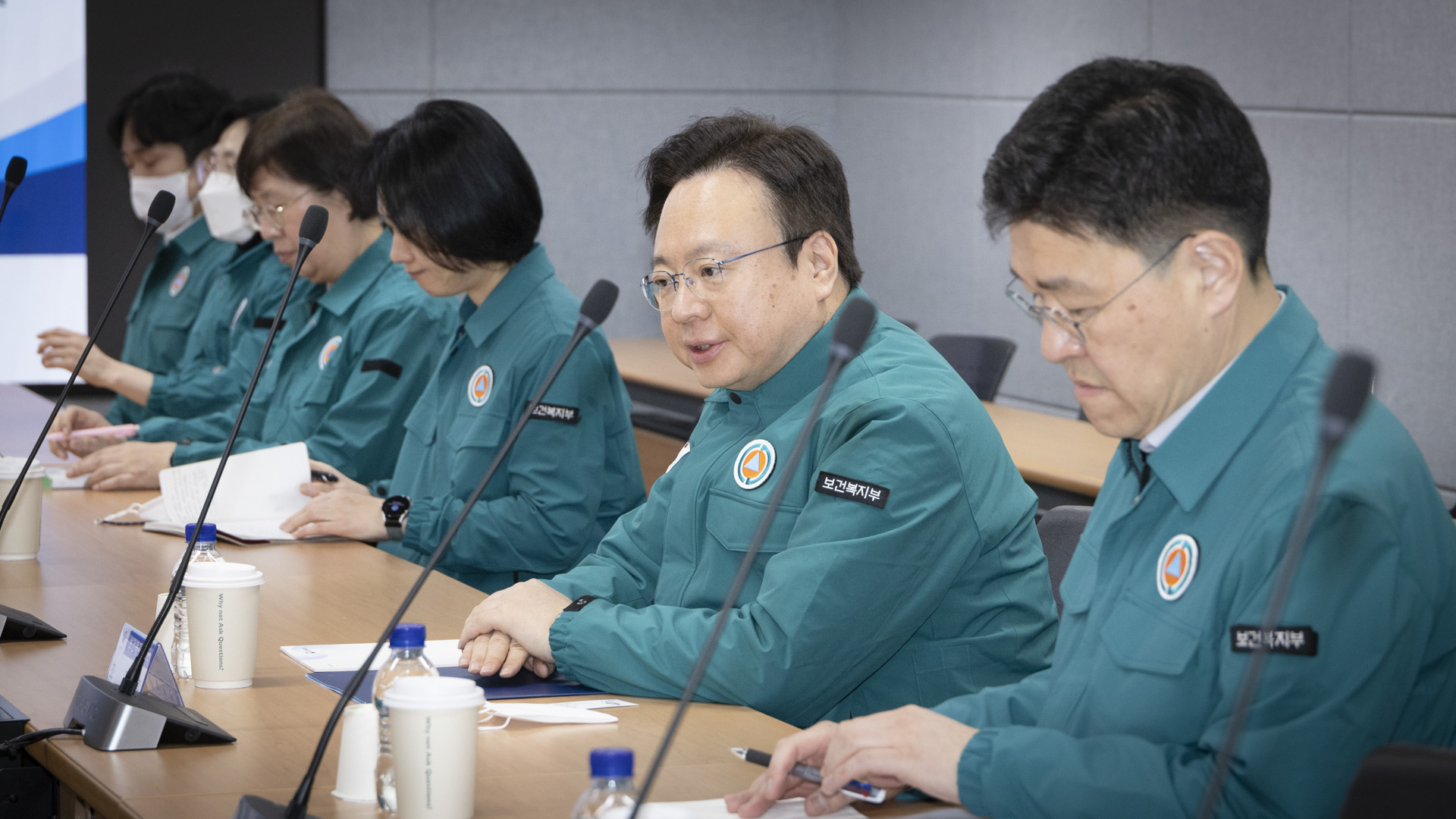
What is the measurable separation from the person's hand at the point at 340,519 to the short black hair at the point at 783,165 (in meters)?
1.00

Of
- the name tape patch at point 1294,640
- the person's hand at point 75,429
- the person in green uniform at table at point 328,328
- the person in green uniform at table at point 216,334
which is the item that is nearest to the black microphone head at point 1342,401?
the name tape patch at point 1294,640

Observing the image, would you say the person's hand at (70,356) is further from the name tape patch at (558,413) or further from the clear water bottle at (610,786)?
the clear water bottle at (610,786)

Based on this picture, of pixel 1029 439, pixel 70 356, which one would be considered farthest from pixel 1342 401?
pixel 70 356

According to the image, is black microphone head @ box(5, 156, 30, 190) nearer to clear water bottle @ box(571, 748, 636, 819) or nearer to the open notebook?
the open notebook

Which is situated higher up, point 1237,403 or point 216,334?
point 216,334

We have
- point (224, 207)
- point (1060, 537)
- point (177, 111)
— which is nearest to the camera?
point (1060, 537)

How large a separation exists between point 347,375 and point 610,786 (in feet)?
7.60

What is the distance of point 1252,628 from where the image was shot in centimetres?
116

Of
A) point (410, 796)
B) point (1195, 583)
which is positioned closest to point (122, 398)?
point (410, 796)

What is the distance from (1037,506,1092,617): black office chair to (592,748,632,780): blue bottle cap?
1.07m

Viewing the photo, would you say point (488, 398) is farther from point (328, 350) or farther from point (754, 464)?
point (754, 464)

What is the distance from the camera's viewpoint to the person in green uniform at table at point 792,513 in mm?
1671

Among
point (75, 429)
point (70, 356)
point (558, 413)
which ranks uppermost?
point (70, 356)

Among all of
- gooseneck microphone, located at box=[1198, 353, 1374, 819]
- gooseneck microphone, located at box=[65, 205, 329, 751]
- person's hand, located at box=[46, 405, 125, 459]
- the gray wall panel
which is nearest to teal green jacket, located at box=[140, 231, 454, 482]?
person's hand, located at box=[46, 405, 125, 459]
